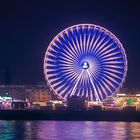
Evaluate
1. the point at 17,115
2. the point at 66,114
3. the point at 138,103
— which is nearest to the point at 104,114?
the point at 66,114

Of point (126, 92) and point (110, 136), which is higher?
point (126, 92)

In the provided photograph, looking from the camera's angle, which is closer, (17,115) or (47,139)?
(47,139)

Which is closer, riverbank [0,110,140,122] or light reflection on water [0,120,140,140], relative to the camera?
light reflection on water [0,120,140,140]

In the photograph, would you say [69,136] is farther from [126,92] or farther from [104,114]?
[126,92]

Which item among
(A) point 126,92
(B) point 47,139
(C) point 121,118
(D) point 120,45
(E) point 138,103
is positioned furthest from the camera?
(A) point 126,92

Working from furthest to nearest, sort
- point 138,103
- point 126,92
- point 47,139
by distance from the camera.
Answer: point 126,92 → point 138,103 → point 47,139

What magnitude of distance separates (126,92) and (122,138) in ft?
315

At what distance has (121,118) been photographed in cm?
7069

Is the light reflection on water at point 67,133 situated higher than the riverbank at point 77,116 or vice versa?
the riverbank at point 77,116

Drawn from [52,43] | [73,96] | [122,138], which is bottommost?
[122,138]

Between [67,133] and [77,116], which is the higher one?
[77,116]

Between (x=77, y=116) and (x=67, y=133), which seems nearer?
(x=67, y=133)

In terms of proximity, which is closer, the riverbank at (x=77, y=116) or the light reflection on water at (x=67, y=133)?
the light reflection on water at (x=67, y=133)

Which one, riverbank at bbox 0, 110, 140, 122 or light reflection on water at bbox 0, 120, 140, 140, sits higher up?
riverbank at bbox 0, 110, 140, 122
